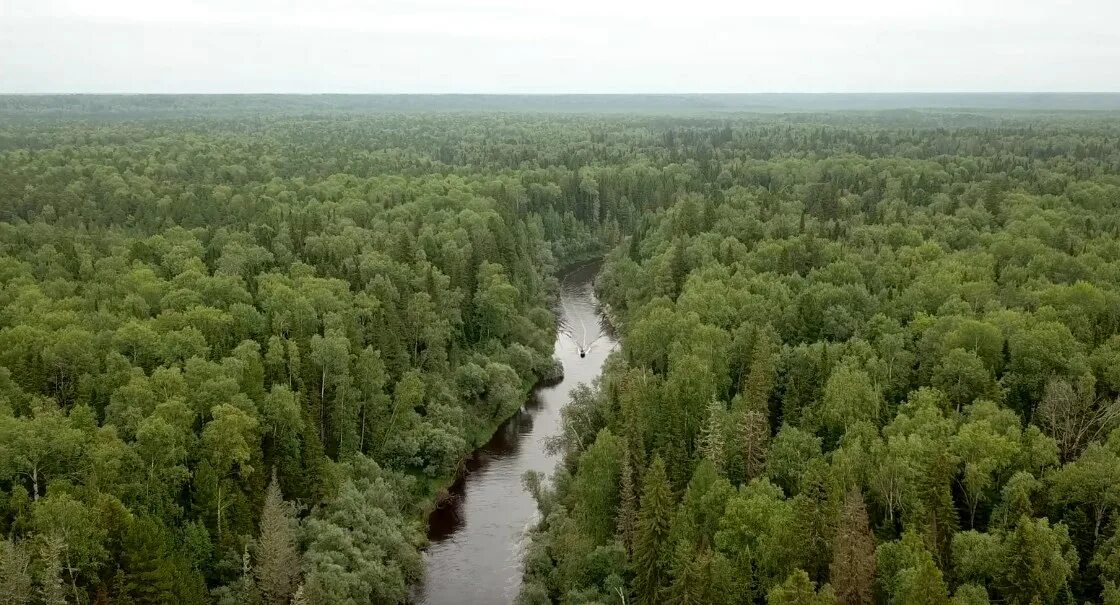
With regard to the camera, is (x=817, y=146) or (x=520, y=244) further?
(x=817, y=146)

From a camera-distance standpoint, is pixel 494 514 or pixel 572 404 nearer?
pixel 494 514

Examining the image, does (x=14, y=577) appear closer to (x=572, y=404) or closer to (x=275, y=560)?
(x=275, y=560)

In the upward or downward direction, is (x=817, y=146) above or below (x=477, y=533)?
above

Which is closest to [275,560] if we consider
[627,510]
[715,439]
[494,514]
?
[494,514]

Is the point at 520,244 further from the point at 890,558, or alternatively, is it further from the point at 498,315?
the point at 890,558

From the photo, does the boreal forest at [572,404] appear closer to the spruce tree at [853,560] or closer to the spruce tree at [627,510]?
the spruce tree at [853,560]

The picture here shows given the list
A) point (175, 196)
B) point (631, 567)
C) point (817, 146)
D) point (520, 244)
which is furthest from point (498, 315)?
point (817, 146)

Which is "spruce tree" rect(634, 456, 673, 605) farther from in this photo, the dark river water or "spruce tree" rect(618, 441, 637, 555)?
the dark river water
